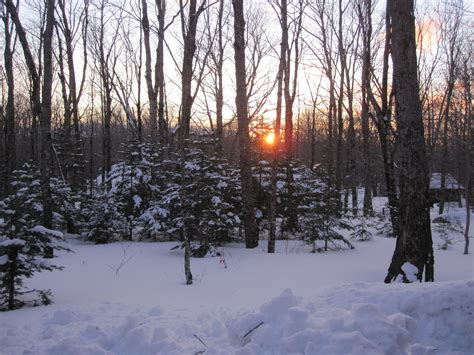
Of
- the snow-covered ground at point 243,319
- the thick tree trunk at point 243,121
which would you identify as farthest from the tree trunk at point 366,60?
the snow-covered ground at point 243,319

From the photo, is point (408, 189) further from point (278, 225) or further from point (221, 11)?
point (221, 11)

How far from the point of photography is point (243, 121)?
980 cm

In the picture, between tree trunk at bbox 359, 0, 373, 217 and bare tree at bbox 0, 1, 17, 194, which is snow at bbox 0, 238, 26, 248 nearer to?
tree trunk at bbox 359, 0, 373, 217

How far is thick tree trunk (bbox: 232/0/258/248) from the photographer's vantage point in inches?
379

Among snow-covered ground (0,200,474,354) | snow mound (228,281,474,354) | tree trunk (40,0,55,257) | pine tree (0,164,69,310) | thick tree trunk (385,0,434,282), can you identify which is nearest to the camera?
snow mound (228,281,474,354)

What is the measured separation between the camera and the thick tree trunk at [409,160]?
18.5 feet

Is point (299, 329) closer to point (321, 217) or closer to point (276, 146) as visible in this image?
point (321, 217)

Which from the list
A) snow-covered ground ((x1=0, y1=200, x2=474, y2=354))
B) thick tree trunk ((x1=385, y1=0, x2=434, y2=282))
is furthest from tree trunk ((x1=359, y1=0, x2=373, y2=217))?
snow-covered ground ((x1=0, y1=200, x2=474, y2=354))

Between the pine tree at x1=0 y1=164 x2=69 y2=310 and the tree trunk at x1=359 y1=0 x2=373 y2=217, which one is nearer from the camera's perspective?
the pine tree at x1=0 y1=164 x2=69 y2=310

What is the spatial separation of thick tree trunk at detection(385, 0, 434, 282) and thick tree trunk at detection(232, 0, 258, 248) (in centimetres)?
442

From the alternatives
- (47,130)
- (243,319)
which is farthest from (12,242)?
(47,130)

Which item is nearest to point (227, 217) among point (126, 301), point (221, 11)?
point (126, 301)

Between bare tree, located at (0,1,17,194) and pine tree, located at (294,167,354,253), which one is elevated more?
bare tree, located at (0,1,17,194)

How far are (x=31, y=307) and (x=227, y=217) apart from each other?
17.5ft
